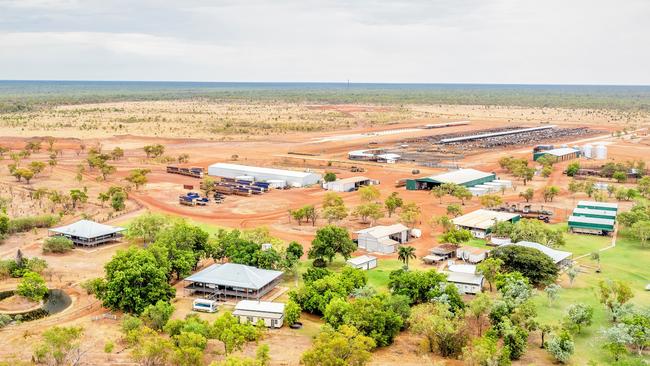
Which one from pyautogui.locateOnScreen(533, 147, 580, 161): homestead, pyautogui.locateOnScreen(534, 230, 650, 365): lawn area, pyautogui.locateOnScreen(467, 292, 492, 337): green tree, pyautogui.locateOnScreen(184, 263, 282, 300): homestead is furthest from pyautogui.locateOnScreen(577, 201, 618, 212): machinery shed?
pyautogui.locateOnScreen(533, 147, 580, 161): homestead

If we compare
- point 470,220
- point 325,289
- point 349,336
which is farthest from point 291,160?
point 349,336

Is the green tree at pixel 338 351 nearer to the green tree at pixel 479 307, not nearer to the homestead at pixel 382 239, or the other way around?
the green tree at pixel 479 307

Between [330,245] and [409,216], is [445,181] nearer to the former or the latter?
[409,216]

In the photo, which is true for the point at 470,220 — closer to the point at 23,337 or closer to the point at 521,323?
the point at 521,323

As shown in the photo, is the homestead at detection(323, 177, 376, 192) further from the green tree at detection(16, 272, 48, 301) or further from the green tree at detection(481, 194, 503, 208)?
the green tree at detection(16, 272, 48, 301)

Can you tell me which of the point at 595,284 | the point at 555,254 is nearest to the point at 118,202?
the point at 555,254

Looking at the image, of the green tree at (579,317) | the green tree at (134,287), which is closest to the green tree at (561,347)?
the green tree at (579,317)
